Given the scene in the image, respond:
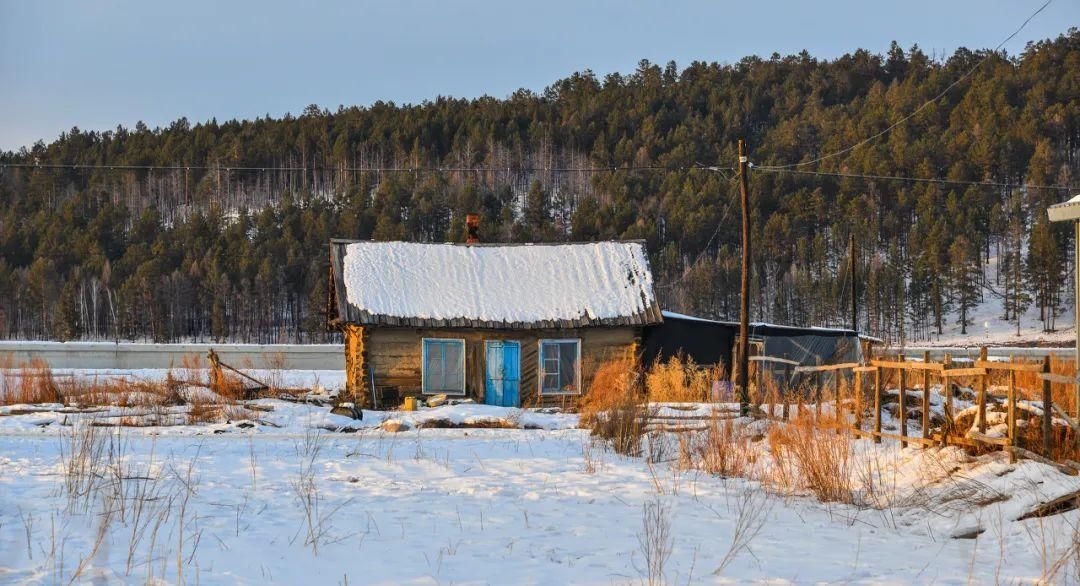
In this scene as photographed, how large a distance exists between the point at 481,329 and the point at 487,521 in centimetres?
1594

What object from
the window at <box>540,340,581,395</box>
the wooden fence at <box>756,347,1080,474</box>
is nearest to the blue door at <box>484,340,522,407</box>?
the window at <box>540,340,581,395</box>

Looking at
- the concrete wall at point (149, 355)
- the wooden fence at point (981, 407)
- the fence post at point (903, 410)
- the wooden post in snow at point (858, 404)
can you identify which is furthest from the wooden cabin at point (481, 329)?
the concrete wall at point (149, 355)

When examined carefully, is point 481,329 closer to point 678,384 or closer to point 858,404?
point 678,384

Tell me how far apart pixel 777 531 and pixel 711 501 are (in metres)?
1.26

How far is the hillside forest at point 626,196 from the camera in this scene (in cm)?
8344

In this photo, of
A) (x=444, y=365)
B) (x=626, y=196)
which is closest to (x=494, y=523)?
(x=444, y=365)

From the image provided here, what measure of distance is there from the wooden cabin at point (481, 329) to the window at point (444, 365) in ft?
0.08

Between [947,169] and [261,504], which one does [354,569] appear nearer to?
[261,504]

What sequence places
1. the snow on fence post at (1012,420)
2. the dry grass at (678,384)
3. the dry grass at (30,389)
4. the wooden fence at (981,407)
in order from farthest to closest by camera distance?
the dry grass at (678,384)
the dry grass at (30,389)
the snow on fence post at (1012,420)
the wooden fence at (981,407)

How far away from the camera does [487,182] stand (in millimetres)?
126188

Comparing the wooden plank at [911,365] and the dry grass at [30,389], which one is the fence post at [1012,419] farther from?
the dry grass at [30,389]

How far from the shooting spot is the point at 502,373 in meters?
23.8

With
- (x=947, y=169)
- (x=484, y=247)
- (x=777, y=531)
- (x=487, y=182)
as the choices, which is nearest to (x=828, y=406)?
(x=777, y=531)

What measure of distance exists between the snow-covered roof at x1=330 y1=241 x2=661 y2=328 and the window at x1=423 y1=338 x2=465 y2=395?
720mm
